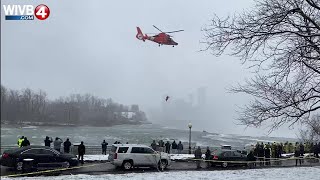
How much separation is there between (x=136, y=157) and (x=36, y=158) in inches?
214

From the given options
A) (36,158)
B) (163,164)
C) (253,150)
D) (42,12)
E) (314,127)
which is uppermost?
(42,12)

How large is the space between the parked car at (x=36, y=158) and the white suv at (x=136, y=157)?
7.44ft

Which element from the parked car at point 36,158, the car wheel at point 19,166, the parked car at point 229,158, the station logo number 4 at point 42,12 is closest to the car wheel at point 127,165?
the parked car at point 36,158

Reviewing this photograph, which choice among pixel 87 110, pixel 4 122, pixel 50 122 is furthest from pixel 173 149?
pixel 87 110

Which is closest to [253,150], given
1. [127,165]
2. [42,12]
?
[127,165]

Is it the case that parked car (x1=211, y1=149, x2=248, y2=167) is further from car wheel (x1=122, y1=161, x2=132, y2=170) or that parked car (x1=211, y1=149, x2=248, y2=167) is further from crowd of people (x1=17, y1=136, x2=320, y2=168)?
car wheel (x1=122, y1=161, x2=132, y2=170)

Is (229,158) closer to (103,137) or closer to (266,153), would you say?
(266,153)

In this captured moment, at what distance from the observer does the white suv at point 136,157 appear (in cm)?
2164

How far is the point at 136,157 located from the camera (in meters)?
21.9

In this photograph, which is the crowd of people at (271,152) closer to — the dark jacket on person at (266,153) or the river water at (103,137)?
the dark jacket on person at (266,153)

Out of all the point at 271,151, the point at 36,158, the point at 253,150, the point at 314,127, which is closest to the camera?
the point at 314,127

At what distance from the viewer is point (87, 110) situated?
17062 centimetres

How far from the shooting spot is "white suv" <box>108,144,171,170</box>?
2164cm

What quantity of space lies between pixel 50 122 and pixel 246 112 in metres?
131
